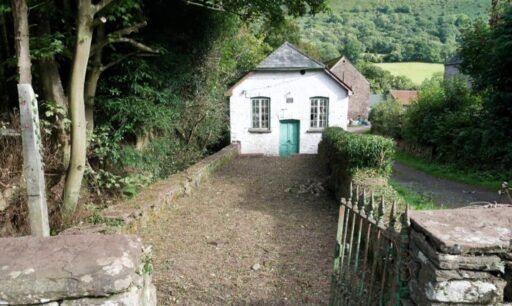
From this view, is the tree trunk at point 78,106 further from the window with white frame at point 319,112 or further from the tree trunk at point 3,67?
the window with white frame at point 319,112

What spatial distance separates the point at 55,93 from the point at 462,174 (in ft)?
46.9

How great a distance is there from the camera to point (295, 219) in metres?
7.27

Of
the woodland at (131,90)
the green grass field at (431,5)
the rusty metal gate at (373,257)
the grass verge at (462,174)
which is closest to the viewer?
the rusty metal gate at (373,257)

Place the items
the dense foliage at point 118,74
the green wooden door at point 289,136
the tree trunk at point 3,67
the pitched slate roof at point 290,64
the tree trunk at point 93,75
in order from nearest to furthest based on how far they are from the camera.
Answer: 1. the dense foliage at point 118,74
2. the tree trunk at point 3,67
3. the tree trunk at point 93,75
4. the pitched slate roof at point 290,64
5. the green wooden door at point 289,136

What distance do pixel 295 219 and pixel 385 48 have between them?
85351mm

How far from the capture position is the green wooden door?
1955 cm

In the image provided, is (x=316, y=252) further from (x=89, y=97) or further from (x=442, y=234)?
(x=89, y=97)

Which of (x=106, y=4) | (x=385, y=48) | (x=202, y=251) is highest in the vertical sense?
(x=385, y=48)

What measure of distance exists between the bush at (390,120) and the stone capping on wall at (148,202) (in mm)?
17531

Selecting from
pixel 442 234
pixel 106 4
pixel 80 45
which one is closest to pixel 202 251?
pixel 80 45

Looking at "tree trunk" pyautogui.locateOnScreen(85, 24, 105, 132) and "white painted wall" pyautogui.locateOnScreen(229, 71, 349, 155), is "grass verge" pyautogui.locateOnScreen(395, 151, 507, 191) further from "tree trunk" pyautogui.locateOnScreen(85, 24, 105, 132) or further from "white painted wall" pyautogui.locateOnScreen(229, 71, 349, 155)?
"tree trunk" pyautogui.locateOnScreen(85, 24, 105, 132)

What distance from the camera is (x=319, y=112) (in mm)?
19297

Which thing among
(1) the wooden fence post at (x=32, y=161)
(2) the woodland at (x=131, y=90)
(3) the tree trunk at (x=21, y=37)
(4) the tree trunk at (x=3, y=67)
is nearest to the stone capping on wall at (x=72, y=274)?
(1) the wooden fence post at (x=32, y=161)

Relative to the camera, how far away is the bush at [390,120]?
24875 millimetres
